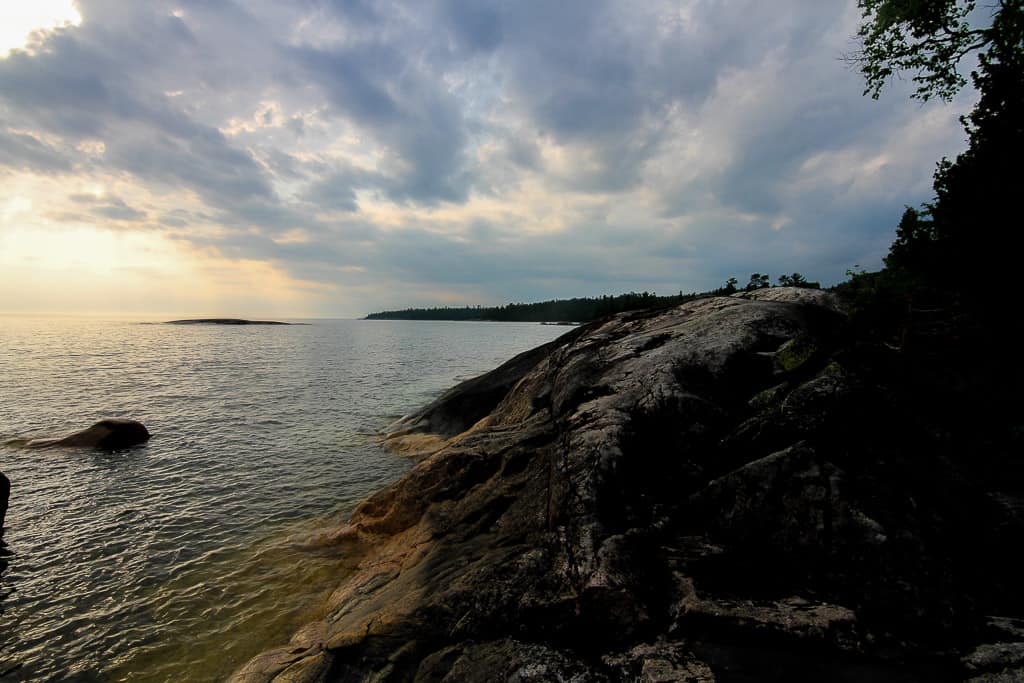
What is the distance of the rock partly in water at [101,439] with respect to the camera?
1869 cm

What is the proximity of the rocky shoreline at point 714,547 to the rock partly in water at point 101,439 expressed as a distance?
706 inches

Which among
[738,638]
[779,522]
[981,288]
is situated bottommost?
[738,638]

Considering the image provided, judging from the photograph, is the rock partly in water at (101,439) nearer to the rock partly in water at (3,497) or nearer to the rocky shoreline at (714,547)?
the rock partly in water at (3,497)

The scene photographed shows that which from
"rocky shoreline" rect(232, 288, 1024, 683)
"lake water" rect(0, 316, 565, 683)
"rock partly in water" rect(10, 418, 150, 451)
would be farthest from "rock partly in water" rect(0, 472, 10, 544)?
"rocky shoreline" rect(232, 288, 1024, 683)

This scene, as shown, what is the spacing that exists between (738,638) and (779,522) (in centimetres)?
156

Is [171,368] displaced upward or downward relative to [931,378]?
downward

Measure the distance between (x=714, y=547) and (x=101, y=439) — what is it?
25.0 meters

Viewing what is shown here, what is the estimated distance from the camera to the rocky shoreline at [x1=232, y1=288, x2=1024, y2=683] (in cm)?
409

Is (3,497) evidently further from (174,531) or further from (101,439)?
(101,439)

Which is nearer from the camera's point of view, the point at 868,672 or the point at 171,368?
the point at 868,672

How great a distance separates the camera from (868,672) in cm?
369

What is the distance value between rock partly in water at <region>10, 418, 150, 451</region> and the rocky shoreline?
58.9ft

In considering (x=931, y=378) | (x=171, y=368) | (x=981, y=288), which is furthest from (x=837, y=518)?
(x=171, y=368)

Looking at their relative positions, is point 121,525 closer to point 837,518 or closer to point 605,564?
point 605,564
